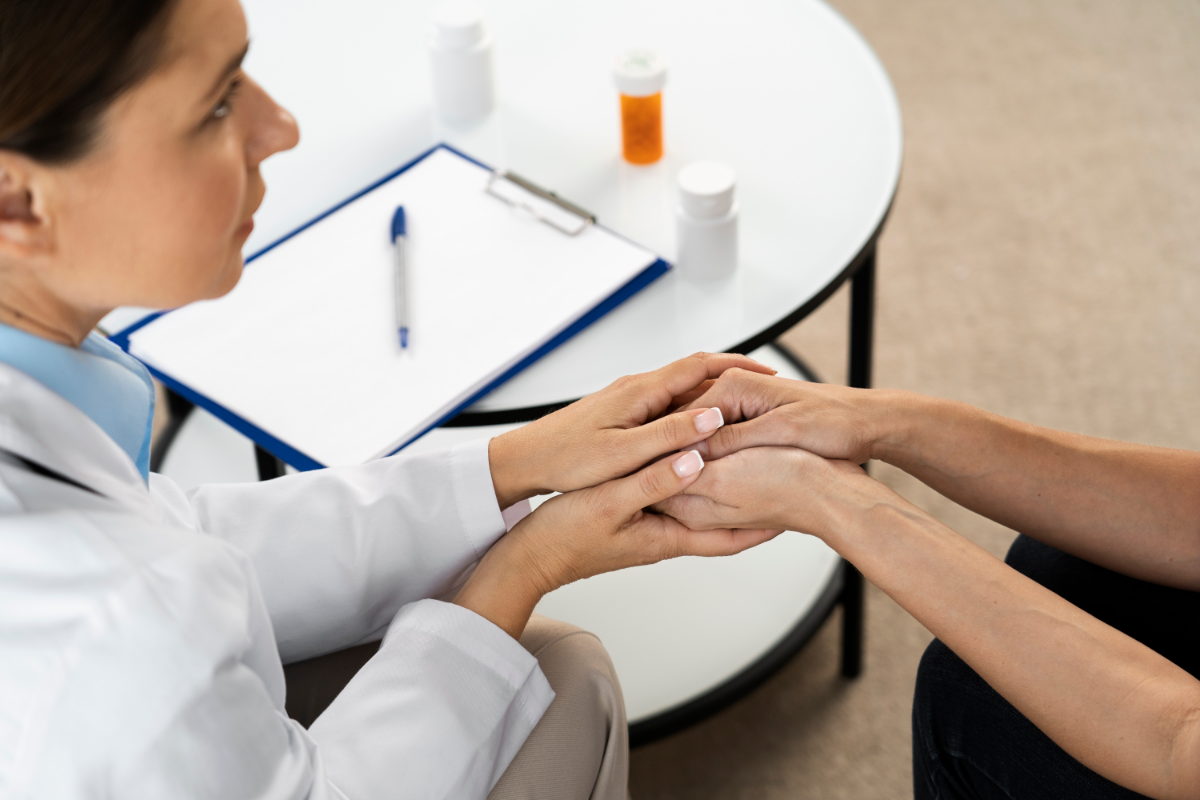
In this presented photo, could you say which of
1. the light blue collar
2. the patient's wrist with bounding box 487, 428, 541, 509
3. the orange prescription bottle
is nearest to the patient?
the patient's wrist with bounding box 487, 428, 541, 509

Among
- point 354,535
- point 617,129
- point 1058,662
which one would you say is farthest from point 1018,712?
point 617,129

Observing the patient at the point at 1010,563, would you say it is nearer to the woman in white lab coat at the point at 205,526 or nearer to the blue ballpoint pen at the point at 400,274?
the woman in white lab coat at the point at 205,526

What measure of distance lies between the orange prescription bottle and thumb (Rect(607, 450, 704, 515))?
1.56ft

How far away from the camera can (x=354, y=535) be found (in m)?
1.07

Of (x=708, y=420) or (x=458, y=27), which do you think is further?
(x=458, y=27)

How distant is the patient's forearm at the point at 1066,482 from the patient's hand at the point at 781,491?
82 millimetres

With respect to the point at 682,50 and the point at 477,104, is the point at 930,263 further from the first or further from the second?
the point at 477,104

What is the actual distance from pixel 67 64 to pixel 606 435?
1.91ft

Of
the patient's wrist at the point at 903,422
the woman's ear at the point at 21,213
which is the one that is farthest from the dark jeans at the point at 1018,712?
the woman's ear at the point at 21,213

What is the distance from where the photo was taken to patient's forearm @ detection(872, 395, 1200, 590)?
3.37 feet

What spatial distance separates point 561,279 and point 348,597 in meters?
0.41

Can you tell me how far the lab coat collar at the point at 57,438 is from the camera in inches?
28.8

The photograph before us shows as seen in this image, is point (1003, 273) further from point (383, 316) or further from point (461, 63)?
point (383, 316)

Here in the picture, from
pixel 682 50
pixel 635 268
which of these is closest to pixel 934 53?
pixel 682 50
